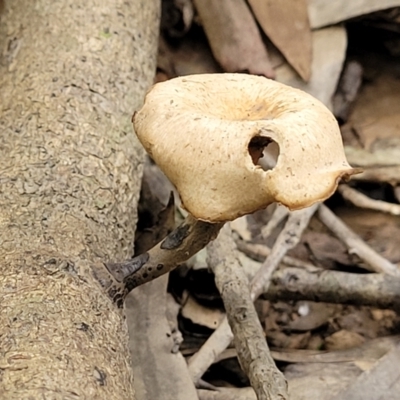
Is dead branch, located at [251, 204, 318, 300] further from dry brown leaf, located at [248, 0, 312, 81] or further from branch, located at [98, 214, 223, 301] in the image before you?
dry brown leaf, located at [248, 0, 312, 81]

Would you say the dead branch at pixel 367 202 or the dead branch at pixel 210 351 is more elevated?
the dead branch at pixel 210 351

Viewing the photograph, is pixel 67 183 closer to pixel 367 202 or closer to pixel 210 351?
pixel 210 351

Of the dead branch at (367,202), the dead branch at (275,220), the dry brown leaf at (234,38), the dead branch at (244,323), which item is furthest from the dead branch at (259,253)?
the dry brown leaf at (234,38)

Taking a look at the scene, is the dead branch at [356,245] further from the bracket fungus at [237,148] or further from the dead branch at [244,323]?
the bracket fungus at [237,148]

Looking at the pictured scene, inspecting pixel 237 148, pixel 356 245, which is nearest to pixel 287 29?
pixel 356 245

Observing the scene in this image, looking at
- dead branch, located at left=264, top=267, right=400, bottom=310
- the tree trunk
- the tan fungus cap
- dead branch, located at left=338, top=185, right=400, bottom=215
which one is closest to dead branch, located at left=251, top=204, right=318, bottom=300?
dead branch, located at left=264, top=267, right=400, bottom=310
